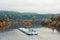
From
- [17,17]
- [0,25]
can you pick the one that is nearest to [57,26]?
[17,17]

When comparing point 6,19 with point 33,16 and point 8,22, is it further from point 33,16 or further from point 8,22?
point 33,16

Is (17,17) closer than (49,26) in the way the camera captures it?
Yes

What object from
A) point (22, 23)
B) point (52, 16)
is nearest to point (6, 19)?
point (22, 23)

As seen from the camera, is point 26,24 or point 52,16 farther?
point 26,24

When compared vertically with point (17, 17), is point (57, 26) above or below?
below

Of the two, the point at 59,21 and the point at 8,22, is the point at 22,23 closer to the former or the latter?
the point at 8,22

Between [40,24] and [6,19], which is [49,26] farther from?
[6,19]

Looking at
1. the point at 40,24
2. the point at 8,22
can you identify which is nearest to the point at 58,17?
the point at 40,24
